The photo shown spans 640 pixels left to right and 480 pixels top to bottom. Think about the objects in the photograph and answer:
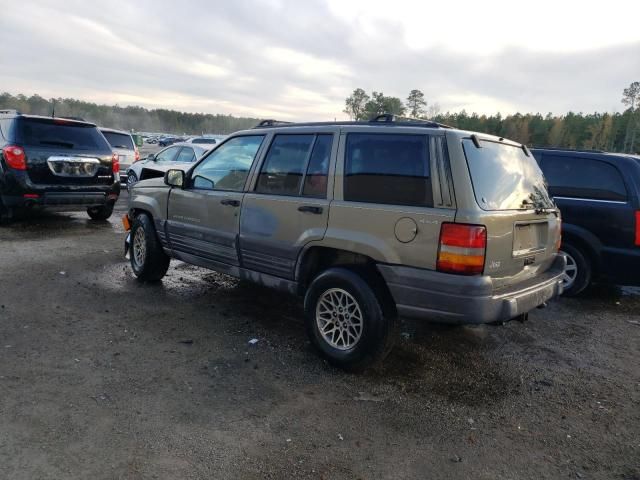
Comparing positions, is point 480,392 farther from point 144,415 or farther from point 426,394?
point 144,415

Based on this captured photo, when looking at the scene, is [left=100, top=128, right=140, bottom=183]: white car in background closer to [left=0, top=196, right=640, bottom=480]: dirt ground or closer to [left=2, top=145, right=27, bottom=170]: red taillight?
[left=2, top=145, right=27, bottom=170]: red taillight

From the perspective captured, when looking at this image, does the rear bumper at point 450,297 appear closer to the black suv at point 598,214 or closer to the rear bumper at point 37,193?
the black suv at point 598,214

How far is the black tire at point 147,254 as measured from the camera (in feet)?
18.1

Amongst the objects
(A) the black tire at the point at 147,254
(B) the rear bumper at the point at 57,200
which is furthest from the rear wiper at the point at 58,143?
(A) the black tire at the point at 147,254

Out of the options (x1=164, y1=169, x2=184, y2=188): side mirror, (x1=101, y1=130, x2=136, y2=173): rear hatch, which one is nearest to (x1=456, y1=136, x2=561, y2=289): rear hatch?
(x1=164, y1=169, x2=184, y2=188): side mirror

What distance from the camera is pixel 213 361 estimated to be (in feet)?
12.2

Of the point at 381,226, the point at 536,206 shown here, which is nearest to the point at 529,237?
the point at 536,206

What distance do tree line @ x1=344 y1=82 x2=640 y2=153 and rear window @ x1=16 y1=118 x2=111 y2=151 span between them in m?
60.2

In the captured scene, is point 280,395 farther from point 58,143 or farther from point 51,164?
point 58,143

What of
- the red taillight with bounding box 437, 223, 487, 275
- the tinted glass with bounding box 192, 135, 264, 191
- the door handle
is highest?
the tinted glass with bounding box 192, 135, 264, 191

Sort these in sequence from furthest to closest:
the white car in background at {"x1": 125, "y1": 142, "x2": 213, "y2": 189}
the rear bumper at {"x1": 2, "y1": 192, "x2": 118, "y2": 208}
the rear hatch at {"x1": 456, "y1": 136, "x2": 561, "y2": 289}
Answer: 1. the white car in background at {"x1": 125, "y1": 142, "x2": 213, "y2": 189}
2. the rear bumper at {"x1": 2, "y1": 192, "x2": 118, "y2": 208}
3. the rear hatch at {"x1": 456, "y1": 136, "x2": 561, "y2": 289}

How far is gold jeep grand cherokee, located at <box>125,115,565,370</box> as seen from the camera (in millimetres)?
3188

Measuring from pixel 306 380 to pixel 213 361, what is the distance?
0.77 metres

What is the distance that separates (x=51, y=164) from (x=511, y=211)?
290 inches
